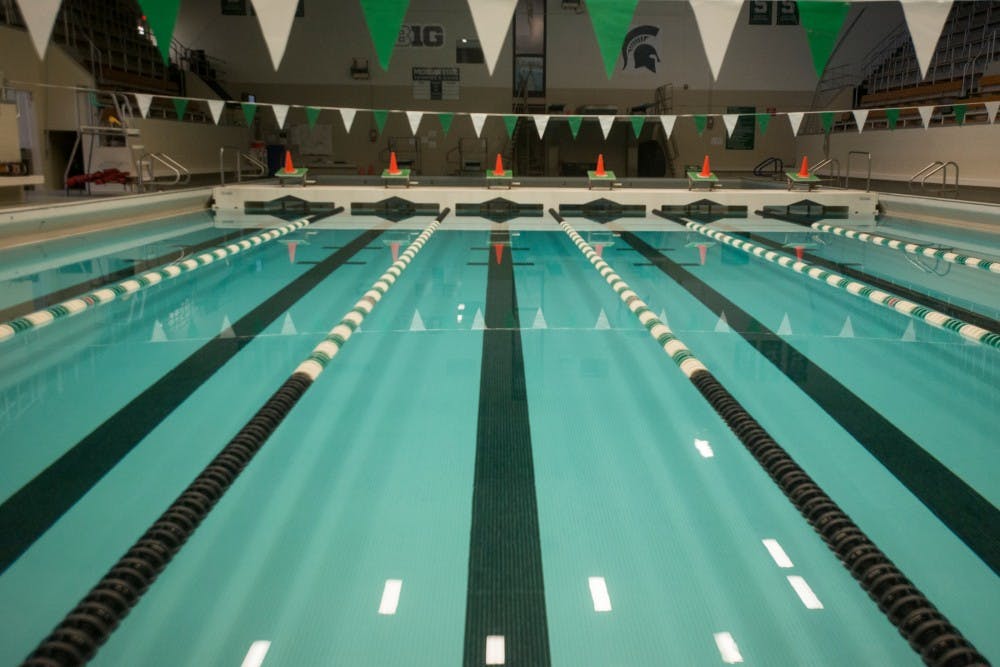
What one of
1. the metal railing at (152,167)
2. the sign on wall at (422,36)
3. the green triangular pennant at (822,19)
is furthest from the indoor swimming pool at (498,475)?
the sign on wall at (422,36)

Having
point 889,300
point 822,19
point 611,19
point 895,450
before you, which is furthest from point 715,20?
point 895,450

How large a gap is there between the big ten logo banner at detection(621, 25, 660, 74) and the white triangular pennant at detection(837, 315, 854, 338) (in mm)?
14959

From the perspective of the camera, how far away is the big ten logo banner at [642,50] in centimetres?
1834

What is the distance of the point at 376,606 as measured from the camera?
1818 mm

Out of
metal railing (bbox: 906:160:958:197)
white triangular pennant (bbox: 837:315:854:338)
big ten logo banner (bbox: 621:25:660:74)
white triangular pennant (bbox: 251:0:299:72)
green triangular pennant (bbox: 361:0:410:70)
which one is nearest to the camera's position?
white triangular pennant (bbox: 837:315:854:338)

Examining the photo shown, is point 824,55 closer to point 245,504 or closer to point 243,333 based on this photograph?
point 243,333

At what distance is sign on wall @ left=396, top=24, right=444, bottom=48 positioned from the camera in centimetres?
1841

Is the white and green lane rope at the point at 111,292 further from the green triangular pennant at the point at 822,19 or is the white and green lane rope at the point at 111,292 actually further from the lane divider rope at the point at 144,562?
the green triangular pennant at the point at 822,19

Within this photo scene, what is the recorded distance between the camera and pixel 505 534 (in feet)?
7.06

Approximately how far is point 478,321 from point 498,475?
87.1 inches

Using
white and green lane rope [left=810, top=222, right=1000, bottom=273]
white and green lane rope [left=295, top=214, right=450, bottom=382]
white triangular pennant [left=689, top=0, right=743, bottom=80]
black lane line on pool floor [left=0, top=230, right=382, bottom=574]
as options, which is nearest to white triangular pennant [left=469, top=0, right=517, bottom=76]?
white triangular pennant [left=689, top=0, right=743, bottom=80]

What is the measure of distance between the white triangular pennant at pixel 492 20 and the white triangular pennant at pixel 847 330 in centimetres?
259

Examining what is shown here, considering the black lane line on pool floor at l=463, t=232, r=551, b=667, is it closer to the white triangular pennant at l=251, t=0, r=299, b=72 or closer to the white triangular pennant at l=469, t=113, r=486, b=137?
the white triangular pennant at l=251, t=0, r=299, b=72

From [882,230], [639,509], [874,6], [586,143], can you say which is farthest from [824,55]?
[874,6]
